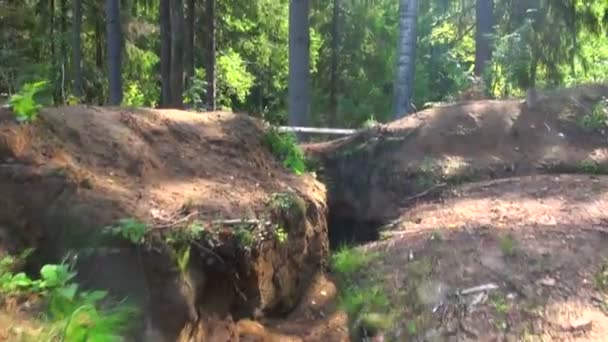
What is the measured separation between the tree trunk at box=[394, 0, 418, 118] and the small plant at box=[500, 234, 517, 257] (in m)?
10.9

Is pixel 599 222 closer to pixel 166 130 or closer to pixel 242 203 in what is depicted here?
pixel 242 203

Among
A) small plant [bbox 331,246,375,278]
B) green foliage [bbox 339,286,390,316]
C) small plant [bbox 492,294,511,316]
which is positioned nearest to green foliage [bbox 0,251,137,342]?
green foliage [bbox 339,286,390,316]

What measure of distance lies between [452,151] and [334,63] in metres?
23.5

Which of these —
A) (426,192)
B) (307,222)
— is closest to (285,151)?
(307,222)

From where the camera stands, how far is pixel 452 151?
13336 mm

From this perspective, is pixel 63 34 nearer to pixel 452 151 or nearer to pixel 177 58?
pixel 177 58

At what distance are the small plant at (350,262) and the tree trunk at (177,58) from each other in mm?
12866

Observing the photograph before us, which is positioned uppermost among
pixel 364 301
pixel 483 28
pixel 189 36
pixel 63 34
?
pixel 63 34

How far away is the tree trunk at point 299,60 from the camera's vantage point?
1911 cm

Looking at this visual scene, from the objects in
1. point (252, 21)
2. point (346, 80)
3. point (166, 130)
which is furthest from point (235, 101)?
point (166, 130)

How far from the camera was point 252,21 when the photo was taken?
1180 inches

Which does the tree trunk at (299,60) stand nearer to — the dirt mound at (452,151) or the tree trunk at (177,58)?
the tree trunk at (177,58)

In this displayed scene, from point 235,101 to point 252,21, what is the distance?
9.66 m

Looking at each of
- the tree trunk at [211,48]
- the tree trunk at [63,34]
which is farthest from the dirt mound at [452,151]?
the tree trunk at [63,34]
